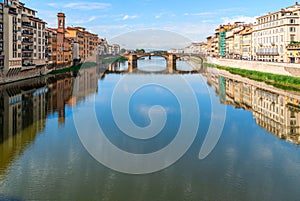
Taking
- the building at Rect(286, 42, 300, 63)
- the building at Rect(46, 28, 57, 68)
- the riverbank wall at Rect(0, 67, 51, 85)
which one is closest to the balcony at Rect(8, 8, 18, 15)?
the riverbank wall at Rect(0, 67, 51, 85)

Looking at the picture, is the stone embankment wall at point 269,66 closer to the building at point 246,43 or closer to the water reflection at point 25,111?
the building at point 246,43

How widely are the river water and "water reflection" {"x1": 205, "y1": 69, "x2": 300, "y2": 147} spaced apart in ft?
0.13

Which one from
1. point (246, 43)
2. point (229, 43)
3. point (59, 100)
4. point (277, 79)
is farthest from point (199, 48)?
point (59, 100)

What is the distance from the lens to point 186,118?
13211 millimetres

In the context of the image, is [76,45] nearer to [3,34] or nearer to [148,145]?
[3,34]

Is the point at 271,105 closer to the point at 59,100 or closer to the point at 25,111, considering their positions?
the point at 59,100

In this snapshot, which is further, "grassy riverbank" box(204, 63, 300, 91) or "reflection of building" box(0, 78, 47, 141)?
"grassy riverbank" box(204, 63, 300, 91)

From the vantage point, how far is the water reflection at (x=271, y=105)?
38.3 feet

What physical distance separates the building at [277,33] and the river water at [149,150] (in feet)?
41.8

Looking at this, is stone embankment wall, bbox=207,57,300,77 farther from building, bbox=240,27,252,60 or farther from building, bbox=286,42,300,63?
building, bbox=240,27,252,60

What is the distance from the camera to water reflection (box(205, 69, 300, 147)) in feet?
38.3

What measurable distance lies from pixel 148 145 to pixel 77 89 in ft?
44.9

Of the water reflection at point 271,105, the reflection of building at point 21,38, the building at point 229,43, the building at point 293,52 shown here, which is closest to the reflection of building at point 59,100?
the reflection of building at point 21,38

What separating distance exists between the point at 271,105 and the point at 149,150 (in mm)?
8659
